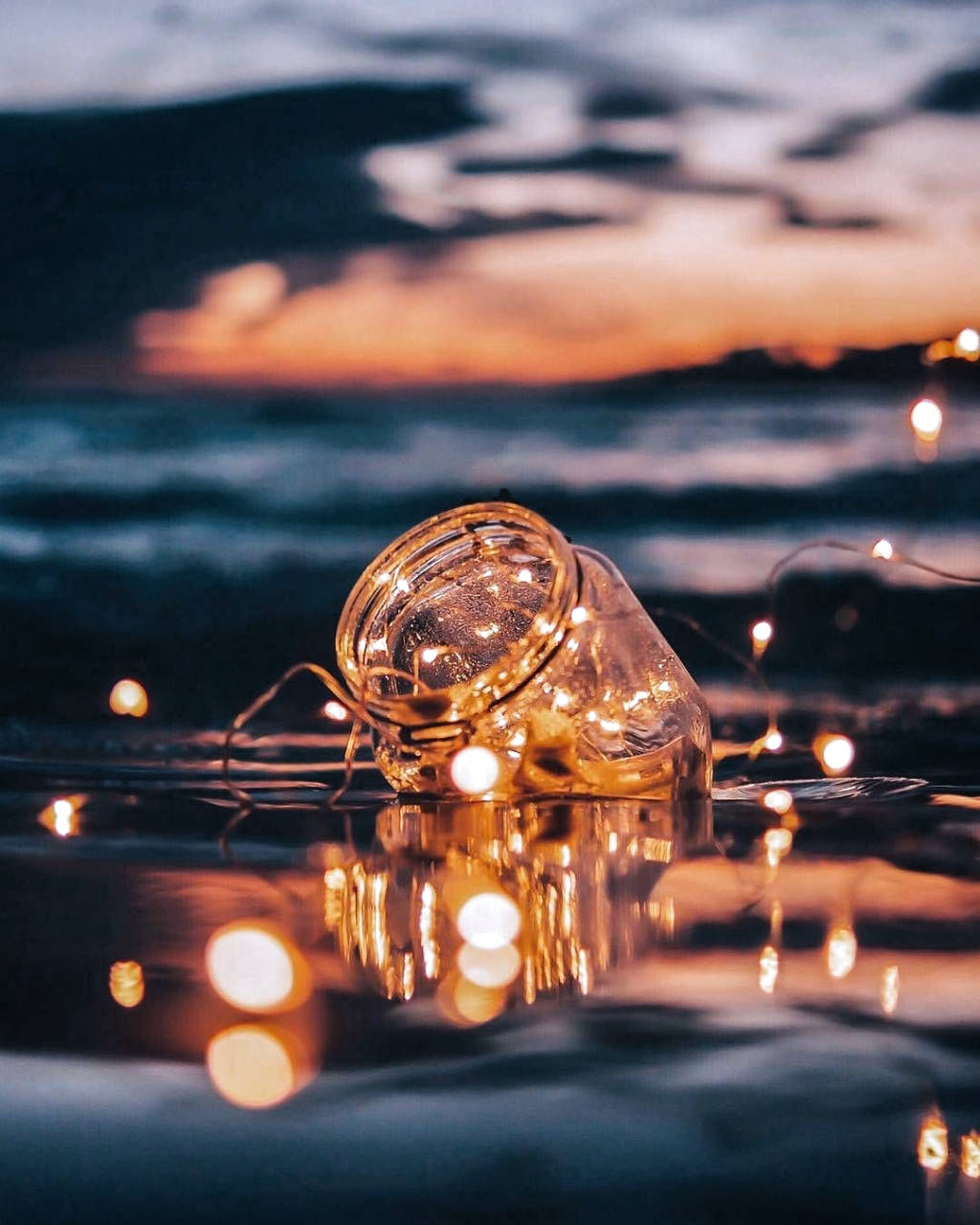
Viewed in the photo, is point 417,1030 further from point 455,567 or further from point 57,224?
point 57,224

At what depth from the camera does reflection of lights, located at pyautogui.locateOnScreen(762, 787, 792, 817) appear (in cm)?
127

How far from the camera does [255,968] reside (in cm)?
83

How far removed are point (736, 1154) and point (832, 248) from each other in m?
1.72

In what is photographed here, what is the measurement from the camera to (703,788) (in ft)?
4.09

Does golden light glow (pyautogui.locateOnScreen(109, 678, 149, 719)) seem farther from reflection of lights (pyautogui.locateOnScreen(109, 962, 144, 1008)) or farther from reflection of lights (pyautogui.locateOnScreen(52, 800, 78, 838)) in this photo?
reflection of lights (pyautogui.locateOnScreen(109, 962, 144, 1008))

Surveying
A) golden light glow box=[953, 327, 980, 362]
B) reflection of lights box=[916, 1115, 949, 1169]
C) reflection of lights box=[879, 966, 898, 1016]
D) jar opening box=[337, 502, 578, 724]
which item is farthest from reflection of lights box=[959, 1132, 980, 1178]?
golden light glow box=[953, 327, 980, 362]

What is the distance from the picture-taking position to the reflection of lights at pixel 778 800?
1269 mm

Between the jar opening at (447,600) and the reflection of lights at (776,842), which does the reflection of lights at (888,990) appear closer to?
the reflection of lights at (776,842)

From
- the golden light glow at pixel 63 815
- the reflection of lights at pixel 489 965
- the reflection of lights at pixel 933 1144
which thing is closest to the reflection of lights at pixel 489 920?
the reflection of lights at pixel 489 965

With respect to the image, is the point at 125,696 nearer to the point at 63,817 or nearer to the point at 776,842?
the point at 63,817

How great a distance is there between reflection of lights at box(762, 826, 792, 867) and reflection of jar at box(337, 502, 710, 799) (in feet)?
0.28

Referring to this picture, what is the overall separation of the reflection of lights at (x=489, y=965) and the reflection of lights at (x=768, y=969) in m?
0.13

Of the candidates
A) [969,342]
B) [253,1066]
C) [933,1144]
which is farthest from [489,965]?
[969,342]

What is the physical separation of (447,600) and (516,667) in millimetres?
202
